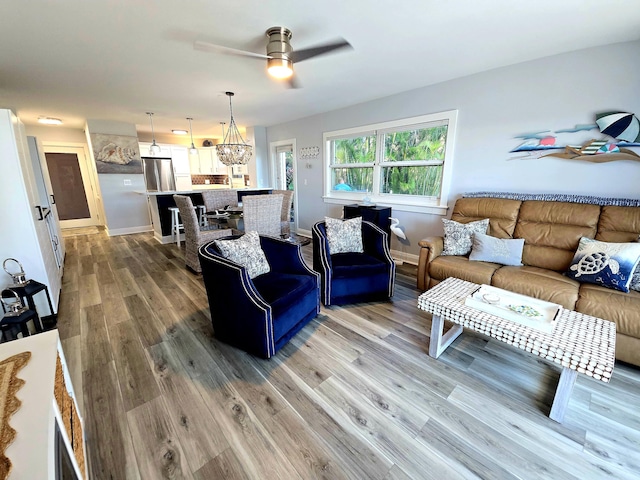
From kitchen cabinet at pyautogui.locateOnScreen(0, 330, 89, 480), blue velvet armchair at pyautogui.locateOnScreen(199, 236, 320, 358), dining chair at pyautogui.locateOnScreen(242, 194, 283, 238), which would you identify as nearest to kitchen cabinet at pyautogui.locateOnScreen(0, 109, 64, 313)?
blue velvet armchair at pyautogui.locateOnScreen(199, 236, 320, 358)

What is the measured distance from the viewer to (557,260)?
98.0 inches

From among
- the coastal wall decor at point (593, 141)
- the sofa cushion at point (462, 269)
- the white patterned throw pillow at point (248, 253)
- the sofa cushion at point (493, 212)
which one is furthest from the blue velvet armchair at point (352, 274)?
the coastal wall decor at point (593, 141)

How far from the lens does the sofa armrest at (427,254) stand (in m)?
2.85

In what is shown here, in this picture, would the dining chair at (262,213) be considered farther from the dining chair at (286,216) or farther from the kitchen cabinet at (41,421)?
the kitchen cabinet at (41,421)

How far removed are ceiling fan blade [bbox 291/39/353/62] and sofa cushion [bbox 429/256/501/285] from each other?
6.95ft

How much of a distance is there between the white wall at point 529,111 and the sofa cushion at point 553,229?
1.02 ft

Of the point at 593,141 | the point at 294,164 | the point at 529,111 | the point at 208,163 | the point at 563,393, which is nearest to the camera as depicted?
the point at 563,393

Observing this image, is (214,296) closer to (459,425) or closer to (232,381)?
(232,381)

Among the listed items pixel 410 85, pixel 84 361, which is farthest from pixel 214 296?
pixel 410 85

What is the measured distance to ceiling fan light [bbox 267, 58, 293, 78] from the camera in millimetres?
2098

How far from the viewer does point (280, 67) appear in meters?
2.11

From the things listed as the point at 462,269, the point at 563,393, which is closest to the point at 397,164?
the point at 462,269

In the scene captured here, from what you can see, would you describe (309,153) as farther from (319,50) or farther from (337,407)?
→ (337,407)

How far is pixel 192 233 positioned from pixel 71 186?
5711 mm
